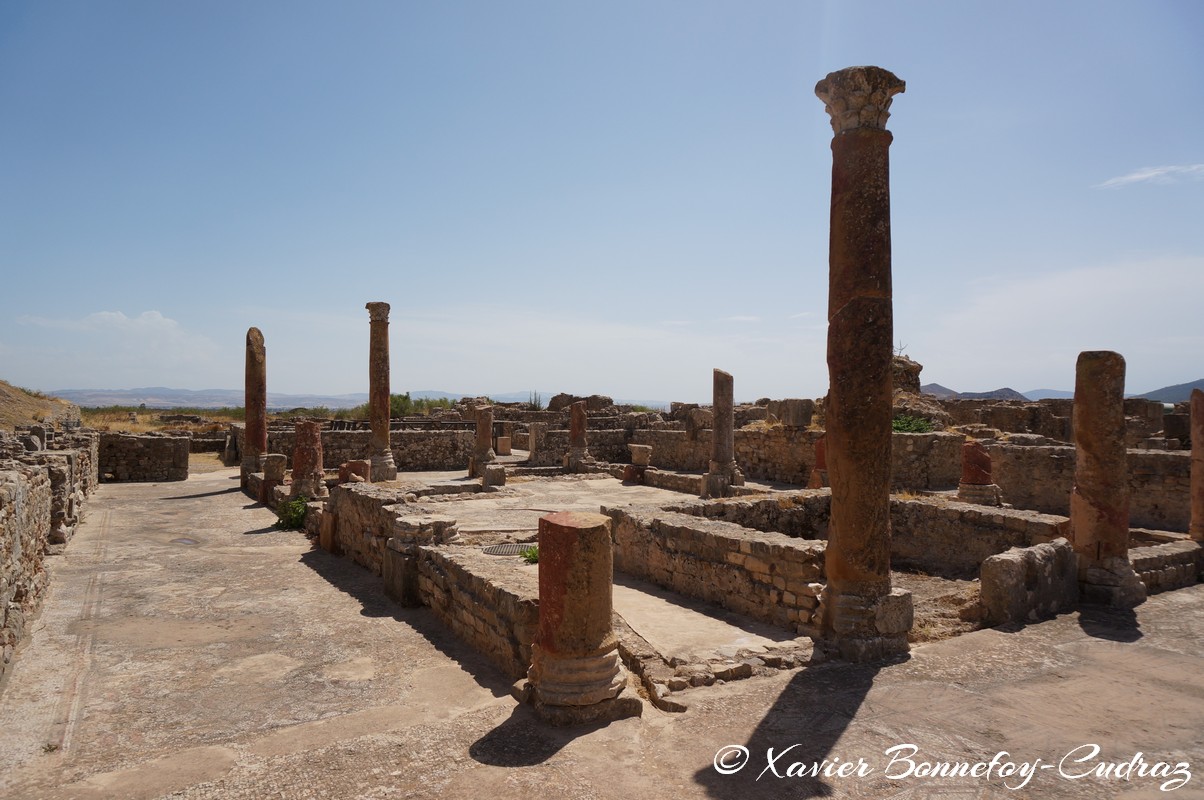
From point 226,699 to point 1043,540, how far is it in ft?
30.6

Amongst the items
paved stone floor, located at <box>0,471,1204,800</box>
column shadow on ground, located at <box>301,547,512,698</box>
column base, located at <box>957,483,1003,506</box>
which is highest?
column base, located at <box>957,483,1003,506</box>

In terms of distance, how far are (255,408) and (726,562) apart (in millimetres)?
16666

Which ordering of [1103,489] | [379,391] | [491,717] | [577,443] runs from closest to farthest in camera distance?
[491,717] < [1103,489] < [379,391] < [577,443]

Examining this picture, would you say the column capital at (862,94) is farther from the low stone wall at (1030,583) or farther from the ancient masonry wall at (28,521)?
the ancient masonry wall at (28,521)

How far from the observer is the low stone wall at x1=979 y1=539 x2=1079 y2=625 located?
7504 mm

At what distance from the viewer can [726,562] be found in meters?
8.38

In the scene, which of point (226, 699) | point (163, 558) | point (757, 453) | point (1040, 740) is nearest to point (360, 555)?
point (163, 558)

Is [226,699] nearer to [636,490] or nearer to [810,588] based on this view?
[810,588]

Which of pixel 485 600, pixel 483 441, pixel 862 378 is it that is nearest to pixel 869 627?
pixel 862 378

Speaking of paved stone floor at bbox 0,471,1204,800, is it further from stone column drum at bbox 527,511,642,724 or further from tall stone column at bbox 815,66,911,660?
tall stone column at bbox 815,66,911,660

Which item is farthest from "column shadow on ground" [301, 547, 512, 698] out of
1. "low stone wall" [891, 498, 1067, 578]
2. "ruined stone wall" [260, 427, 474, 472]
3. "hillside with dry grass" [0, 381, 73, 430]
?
"hillside with dry grass" [0, 381, 73, 430]

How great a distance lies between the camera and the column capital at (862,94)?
22.1 ft

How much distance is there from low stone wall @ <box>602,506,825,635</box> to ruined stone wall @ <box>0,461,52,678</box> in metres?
6.78

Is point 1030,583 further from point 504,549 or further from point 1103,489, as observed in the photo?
point 504,549
